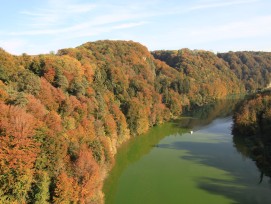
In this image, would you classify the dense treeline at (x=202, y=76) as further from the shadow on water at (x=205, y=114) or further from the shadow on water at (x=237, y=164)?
the shadow on water at (x=237, y=164)

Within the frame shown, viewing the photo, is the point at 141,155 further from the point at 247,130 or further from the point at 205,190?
the point at 247,130

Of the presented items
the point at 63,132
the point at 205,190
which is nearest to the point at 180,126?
the point at 205,190

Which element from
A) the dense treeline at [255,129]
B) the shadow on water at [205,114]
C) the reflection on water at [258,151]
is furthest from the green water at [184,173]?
the shadow on water at [205,114]

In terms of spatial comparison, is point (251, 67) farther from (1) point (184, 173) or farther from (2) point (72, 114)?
(2) point (72, 114)

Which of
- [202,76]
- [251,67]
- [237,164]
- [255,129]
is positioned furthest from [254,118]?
[251,67]

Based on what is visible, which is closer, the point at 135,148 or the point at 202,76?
the point at 135,148
